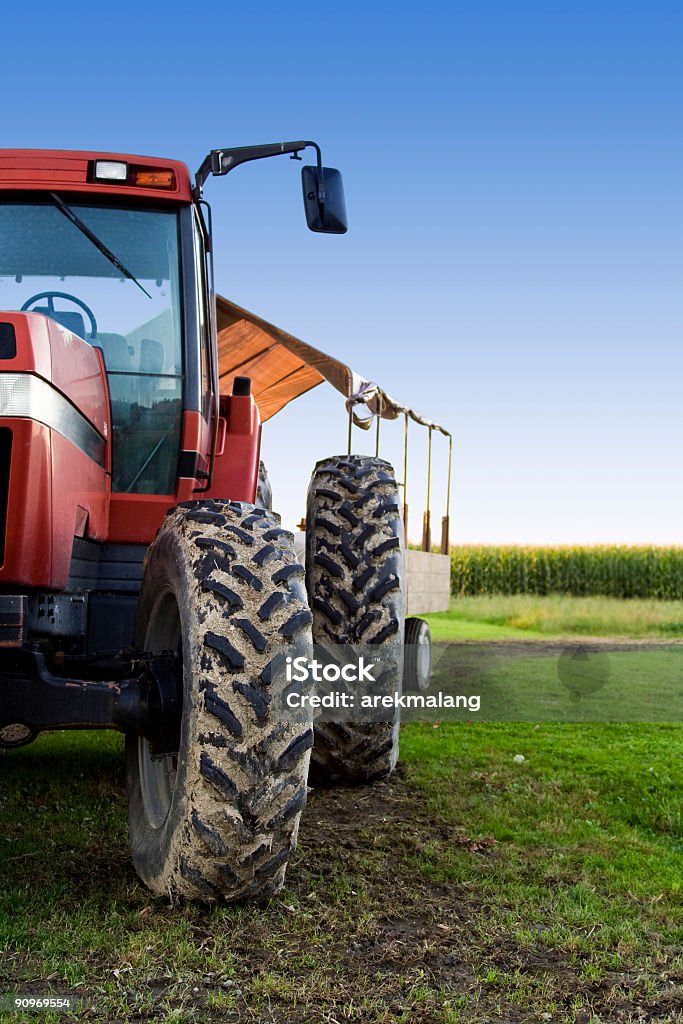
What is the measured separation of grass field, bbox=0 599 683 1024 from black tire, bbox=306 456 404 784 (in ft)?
0.68

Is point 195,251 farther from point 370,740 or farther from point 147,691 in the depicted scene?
point 370,740

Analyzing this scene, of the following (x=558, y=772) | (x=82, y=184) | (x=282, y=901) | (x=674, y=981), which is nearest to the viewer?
(x=674, y=981)

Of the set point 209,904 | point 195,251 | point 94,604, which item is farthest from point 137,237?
point 209,904

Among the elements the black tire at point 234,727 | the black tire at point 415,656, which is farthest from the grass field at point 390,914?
the black tire at point 415,656

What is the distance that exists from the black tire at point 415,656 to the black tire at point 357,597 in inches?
157

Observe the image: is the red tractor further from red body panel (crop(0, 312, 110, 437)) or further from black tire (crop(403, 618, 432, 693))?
black tire (crop(403, 618, 432, 693))

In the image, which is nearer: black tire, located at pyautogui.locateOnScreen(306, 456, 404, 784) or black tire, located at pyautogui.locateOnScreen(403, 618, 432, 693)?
black tire, located at pyautogui.locateOnScreen(306, 456, 404, 784)

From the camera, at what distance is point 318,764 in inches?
189

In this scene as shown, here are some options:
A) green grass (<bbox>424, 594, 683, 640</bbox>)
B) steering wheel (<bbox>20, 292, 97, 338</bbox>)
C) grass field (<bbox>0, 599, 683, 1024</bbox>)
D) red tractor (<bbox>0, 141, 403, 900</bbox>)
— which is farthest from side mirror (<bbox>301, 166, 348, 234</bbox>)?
green grass (<bbox>424, 594, 683, 640</bbox>)

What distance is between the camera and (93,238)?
4.27 meters

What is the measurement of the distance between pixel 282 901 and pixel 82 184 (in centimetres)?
306

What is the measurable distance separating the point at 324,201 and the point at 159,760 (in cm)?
234

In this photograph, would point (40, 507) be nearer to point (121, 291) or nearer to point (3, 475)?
point (3, 475)

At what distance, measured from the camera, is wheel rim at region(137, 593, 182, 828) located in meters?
3.42
